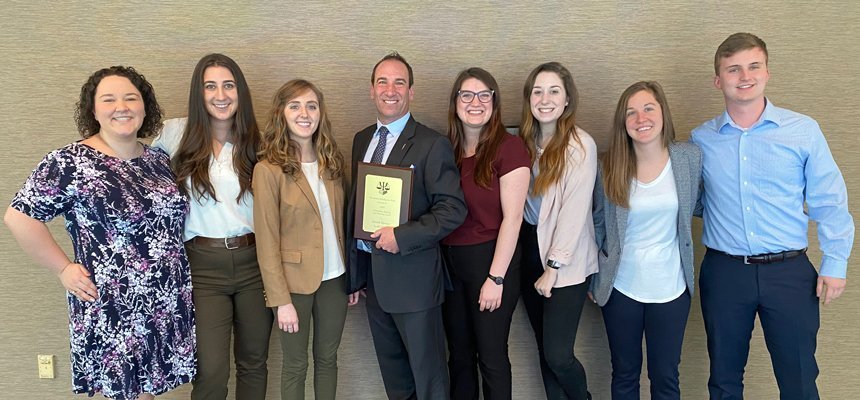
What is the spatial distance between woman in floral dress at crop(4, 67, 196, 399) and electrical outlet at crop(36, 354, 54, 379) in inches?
43.2

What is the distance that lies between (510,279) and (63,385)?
2481mm

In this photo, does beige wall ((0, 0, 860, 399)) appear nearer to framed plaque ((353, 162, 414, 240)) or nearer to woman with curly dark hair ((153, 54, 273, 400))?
woman with curly dark hair ((153, 54, 273, 400))

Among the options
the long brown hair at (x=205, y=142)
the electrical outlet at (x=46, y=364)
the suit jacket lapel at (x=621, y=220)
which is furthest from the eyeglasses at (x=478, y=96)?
the electrical outlet at (x=46, y=364)

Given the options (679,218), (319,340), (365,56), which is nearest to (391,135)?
(365,56)

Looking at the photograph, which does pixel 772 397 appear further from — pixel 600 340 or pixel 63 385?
pixel 63 385

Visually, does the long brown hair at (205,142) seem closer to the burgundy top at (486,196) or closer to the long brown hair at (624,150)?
the burgundy top at (486,196)

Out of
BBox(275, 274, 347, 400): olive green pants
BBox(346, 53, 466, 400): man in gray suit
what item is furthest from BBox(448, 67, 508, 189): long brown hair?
BBox(275, 274, 347, 400): olive green pants

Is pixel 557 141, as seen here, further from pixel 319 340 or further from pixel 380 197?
pixel 319 340

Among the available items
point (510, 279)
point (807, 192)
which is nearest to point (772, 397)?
point (807, 192)

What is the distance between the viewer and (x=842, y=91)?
265cm

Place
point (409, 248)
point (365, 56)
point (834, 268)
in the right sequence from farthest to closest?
point (365, 56), point (834, 268), point (409, 248)

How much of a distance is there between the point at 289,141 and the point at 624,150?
1.39 meters

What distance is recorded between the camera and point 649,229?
2135 millimetres

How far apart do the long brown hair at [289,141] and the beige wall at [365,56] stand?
0.56 meters
